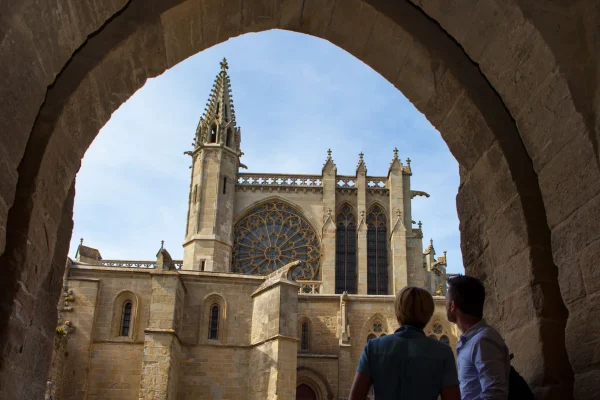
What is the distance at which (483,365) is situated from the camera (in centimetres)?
252

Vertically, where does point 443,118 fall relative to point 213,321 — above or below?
below

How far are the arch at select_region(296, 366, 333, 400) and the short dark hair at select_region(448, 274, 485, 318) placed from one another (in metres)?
19.6

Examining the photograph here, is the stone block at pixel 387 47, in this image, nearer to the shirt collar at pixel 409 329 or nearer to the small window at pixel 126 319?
the shirt collar at pixel 409 329

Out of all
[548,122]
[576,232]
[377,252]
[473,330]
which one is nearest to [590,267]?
[576,232]

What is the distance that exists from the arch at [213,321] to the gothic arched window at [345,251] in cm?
1057

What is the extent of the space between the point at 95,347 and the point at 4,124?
17117mm

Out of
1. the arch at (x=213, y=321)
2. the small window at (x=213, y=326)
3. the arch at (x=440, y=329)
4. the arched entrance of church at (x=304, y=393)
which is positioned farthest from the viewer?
the arch at (x=440, y=329)

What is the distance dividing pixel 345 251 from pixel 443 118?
26079 millimetres

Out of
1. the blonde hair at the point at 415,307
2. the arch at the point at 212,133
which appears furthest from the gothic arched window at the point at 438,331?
the blonde hair at the point at 415,307

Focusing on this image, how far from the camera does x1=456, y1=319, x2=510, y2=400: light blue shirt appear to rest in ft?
8.02

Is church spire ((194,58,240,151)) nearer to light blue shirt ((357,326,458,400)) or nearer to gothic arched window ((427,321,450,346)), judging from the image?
gothic arched window ((427,321,450,346))

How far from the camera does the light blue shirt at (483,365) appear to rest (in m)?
2.45

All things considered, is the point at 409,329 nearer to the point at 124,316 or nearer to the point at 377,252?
the point at 124,316

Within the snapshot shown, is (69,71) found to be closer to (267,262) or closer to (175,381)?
(175,381)
